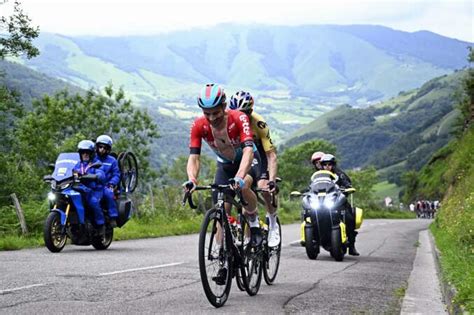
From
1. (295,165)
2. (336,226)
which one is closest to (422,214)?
(295,165)

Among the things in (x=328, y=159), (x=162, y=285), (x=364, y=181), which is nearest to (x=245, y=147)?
(x=162, y=285)

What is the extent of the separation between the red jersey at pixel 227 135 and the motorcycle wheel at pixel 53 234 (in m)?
5.11

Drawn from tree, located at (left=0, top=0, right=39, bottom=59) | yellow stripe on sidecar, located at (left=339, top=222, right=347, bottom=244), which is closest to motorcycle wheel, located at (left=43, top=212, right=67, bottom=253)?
yellow stripe on sidecar, located at (left=339, top=222, right=347, bottom=244)

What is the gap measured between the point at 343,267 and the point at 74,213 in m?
4.62

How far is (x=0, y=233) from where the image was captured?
14.1 metres

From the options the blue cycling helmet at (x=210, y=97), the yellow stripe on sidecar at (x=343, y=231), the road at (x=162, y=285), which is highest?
the blue cycling helmet at (x=210, y=97)

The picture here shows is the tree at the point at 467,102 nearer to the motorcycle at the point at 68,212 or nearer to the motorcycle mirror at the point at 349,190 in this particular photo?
the motorcycle mirror at the point at 349,190

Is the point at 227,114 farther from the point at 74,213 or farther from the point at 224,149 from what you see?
the point at 74,213

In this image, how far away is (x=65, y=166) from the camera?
12.5 metres

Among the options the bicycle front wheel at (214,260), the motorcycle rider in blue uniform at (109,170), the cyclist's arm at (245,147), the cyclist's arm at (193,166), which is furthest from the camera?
the motorcycle rider in blue uniform at (109,170)

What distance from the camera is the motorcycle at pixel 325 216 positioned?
12.5 m

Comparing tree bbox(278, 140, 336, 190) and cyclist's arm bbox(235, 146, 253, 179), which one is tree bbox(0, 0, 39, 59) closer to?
cyclist's arm bbox(235, 146, 253, 179)

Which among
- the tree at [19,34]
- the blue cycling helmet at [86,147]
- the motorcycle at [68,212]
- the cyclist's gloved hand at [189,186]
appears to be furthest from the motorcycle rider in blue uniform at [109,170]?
the tree at [19,34]

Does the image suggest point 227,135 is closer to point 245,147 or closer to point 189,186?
point 245,147
